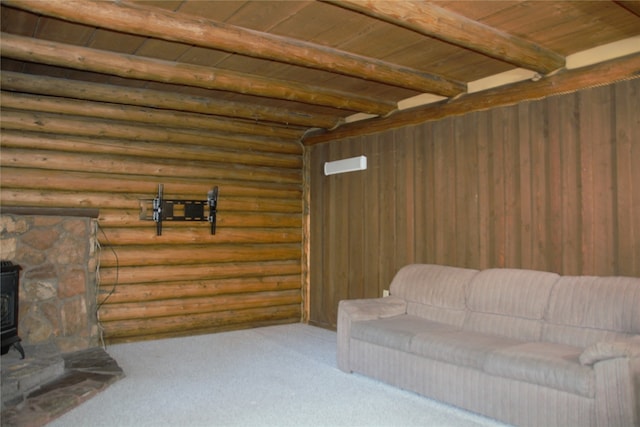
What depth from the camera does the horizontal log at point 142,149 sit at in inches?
190

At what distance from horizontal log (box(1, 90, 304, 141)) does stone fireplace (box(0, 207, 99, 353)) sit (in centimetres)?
99

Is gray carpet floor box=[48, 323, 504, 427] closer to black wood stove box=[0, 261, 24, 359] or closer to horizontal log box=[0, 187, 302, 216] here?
black wood stove box=[0, 261, 24, 359]

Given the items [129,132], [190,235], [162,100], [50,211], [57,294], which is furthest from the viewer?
[190,235]

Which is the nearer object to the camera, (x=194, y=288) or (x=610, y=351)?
(x=610, y=351)

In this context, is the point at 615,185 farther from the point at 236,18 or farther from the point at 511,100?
the point at 236,18

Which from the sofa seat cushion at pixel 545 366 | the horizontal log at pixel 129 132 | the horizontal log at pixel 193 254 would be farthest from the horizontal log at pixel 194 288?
the sofa seat cushion at pixel 545 366

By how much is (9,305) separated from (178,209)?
204 cm

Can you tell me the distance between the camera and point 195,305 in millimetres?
5859

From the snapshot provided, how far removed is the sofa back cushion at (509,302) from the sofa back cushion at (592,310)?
0.08 metres

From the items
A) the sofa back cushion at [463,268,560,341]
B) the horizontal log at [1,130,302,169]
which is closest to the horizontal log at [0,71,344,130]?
the horizontal log at [1,130,302,169]

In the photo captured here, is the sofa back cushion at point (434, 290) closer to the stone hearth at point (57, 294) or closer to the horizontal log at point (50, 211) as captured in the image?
the stone hearth at point (57, 294)

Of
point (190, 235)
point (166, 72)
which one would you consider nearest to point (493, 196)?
point (166, 72)

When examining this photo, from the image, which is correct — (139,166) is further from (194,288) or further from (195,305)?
(195,305)

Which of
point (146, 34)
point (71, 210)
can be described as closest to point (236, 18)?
point (146, 34)
